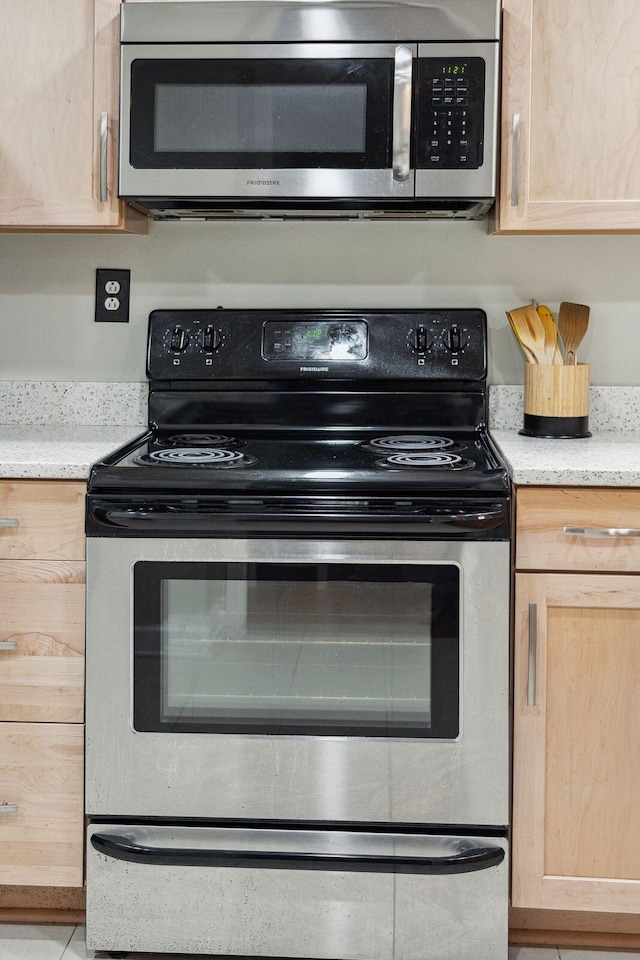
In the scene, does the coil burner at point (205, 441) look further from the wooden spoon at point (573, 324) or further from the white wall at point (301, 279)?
the wooden spoon at point (573, 324)

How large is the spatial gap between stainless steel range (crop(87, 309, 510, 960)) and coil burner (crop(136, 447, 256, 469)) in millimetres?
20

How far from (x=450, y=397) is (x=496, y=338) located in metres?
0.20

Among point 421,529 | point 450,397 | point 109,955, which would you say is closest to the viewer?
point 421,529

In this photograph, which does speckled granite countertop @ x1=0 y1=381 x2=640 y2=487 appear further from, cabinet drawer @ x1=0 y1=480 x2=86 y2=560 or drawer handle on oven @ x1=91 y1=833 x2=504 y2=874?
drawer handle on oven @ x1=91 y1=833 x2=504 y2=874

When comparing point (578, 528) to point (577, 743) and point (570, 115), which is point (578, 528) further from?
point (570, 115)

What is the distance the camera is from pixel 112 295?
2352 mm

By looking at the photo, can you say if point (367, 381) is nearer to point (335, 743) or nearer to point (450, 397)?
point (450, 397)

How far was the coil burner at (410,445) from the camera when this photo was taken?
2.03 meters

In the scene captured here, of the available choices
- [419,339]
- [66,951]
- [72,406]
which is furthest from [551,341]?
[66,951]

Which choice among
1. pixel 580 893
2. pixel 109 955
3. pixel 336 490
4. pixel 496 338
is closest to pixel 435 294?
pixel 496 338

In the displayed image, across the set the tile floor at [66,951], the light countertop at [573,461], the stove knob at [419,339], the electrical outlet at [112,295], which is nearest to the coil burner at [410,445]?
the light countertop at [573,461]

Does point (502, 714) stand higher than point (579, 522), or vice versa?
point (579, 522)

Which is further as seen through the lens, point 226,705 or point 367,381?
point 367,381

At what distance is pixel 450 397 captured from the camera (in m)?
2.24
